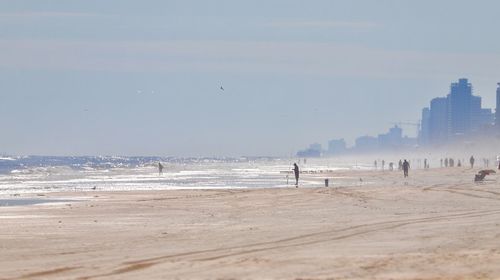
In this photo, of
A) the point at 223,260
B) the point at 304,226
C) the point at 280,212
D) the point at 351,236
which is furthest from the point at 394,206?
the point at 223,260

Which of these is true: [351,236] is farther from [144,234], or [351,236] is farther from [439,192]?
[439,192]

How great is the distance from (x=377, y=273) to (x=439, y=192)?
95.8 ft

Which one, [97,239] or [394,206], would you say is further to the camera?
[394,206]

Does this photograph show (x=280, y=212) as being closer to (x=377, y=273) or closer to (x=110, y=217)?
(x=110, y=217)

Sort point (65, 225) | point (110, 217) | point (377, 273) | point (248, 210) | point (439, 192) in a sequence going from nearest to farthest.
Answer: point (377, 273)
point (65, 225)
point (110, 217)
point (248, 210)
point (439, 192)

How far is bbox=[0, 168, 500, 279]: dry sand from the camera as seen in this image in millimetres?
16797

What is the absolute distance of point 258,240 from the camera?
870 inches

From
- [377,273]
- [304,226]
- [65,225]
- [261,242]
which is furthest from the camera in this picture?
[65,225]

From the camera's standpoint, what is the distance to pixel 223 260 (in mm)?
18109

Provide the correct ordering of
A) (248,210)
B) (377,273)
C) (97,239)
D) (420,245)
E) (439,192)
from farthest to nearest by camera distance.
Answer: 1. (439,192)
2. (248,210)
3. (97,239)
4. (420,245)
5. (377,273)

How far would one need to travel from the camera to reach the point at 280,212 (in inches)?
1282

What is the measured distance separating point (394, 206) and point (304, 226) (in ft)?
31.3

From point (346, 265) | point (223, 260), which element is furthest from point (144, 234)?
point (346, 265)

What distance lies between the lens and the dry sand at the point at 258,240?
16797 mm
